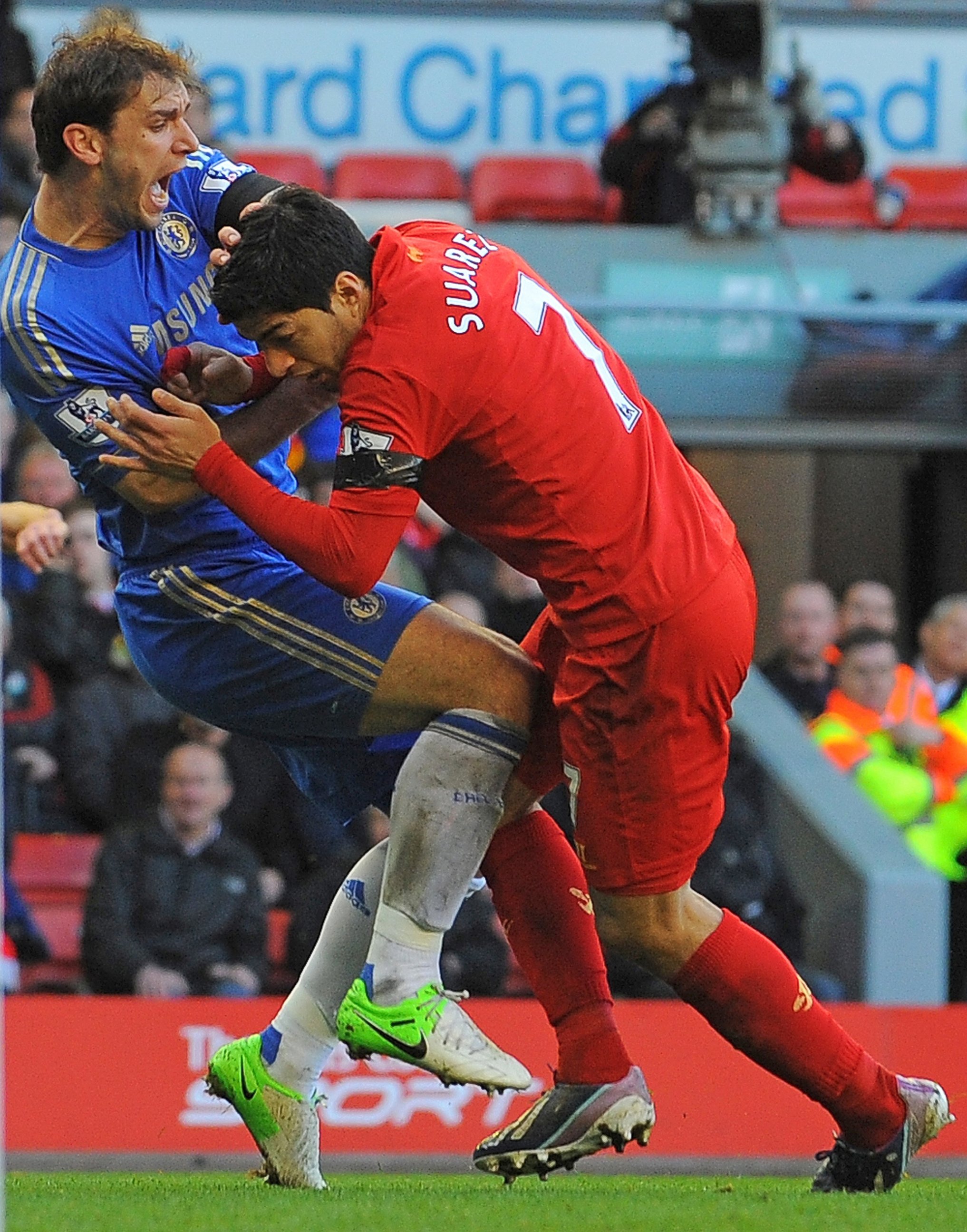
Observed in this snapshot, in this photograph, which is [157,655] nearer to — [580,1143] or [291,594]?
[291,594]

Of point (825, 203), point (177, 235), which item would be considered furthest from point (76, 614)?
point (825, 203)

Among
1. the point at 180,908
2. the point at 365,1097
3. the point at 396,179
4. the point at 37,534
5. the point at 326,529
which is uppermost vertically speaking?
the point at 396,179

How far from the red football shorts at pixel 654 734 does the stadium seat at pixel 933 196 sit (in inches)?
288

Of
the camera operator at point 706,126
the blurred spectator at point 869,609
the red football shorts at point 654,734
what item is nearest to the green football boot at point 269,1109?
the red football shorts at point 654,734

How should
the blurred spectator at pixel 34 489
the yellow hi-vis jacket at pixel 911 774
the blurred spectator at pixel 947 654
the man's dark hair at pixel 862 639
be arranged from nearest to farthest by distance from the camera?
the blurred spectator at pixel 34 489 < the yellow hi-vis jacket at pixel 911 774 < the man's dark hair at pixel 862 639 < the blurred spectator at pixel 947 654

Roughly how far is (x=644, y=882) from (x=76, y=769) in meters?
4.02

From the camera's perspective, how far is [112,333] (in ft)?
11.8

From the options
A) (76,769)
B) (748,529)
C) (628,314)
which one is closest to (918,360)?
(628,314)

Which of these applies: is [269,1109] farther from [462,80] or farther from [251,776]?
[462,80]

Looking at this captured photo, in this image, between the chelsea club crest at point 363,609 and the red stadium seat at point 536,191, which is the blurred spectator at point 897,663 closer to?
the red stadium seat at point 536,191

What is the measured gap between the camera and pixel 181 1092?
6289 mm

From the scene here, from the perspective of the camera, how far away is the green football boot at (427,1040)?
3502mm

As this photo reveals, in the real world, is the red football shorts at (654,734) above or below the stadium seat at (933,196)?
below

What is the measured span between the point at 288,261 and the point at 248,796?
163 inches
